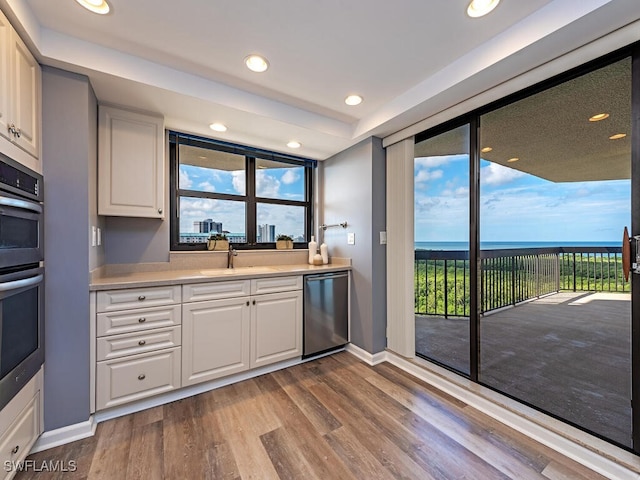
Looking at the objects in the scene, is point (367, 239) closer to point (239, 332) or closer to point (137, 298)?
point (239, 332)

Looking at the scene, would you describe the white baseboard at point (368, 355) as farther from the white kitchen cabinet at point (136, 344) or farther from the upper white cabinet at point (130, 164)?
the upper white cabinet at point (130, 164)

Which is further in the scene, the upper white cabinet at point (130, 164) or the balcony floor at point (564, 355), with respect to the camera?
the upper white cabinet at point (130, 164)

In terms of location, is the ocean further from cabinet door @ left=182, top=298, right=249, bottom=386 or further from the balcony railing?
cabinet door @ left=182, top=298, right=249, bottom=386

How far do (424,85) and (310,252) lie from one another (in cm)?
198

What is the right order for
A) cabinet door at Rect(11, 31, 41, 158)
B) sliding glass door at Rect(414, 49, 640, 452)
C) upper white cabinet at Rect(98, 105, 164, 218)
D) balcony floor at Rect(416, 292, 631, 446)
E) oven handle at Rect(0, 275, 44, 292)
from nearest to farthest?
1. oven handle at Rect(0, 275, 44, 292)
2. cabinet door at Rect(11, 31, 41, 158)
3. sliding glass door at Rect(414, 49, 640, 452)
4. balcony floor at Rect(416, 292, 631, 446)
5. upper white cabinet at Rect(98, 105, 164, 218)

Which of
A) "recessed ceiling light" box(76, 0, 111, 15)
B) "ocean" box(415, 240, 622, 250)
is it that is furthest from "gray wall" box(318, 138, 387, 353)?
"recessed ceiling light" box(76, 0, 111, 15)

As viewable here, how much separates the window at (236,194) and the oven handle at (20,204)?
121cm

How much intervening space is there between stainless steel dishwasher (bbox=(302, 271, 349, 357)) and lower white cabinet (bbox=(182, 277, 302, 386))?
0.30ft

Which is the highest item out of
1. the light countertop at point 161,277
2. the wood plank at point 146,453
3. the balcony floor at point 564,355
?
the light countertop at point 161,277

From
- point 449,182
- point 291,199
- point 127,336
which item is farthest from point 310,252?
point 127,336

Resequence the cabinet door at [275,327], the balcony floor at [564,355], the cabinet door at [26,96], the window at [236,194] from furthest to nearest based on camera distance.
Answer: the window at [236,194], the cabinet door at [275,327], the balcony floor at [564,355], the cabinet door at [26,96]

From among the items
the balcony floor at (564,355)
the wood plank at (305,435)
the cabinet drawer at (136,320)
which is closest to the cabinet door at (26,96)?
the cabinet drawer at (136,320)

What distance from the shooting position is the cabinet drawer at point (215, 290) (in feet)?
6.68

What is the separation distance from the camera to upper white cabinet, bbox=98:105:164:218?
1960 mm
